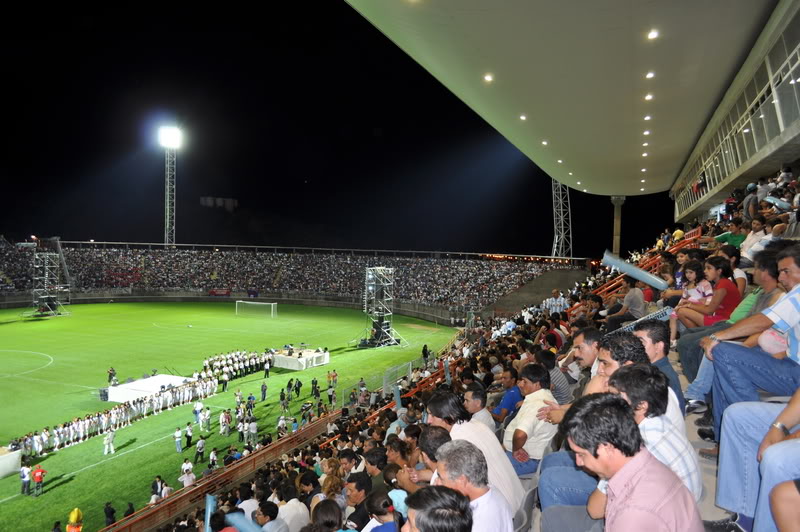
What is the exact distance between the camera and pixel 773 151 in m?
12.4

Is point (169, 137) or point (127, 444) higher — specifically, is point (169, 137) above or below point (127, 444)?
above

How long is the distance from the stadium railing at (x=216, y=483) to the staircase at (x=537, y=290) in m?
25.9

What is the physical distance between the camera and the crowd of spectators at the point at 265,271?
173 ft

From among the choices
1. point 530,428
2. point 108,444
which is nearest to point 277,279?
point 108,444

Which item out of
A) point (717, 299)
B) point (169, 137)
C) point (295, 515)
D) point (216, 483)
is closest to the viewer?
point (717, 299)

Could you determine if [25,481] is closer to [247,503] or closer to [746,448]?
[247,503]

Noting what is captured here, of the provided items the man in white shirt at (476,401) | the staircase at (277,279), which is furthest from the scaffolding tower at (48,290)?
the man in white shirt at (476,401)

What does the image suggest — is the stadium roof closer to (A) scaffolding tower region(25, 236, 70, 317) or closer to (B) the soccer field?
(B) the soccer field

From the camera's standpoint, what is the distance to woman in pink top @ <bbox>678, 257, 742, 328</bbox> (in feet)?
18.4

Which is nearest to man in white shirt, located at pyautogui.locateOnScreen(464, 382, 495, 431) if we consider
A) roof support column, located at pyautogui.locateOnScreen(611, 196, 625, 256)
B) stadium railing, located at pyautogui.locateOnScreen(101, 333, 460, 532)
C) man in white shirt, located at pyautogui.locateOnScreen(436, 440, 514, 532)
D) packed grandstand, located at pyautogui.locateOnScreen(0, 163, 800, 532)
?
packed grandstand, located at pyautogui.locateOnScreen(0, 163, 800, 532)

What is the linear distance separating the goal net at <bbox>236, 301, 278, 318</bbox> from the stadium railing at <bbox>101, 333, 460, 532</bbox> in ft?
104

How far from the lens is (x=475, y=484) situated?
279 cm

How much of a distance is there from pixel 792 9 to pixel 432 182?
67991 millimetres

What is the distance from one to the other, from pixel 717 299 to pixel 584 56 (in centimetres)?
804
